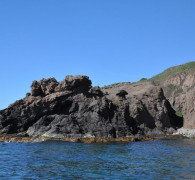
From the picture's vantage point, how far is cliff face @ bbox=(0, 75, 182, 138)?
53.4 m

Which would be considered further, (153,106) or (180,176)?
(153,106)

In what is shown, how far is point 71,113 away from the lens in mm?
56688

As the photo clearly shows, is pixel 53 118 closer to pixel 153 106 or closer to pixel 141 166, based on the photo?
pixel 153 106

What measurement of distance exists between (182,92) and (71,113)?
57576 mm

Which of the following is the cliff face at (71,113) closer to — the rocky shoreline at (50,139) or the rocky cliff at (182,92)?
the rocky shoreline at (50,139)

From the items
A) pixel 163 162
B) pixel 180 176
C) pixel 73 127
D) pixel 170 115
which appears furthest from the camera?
pixel 170 115

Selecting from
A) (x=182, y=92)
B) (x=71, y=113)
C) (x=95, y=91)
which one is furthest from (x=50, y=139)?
(x=182, y=92)

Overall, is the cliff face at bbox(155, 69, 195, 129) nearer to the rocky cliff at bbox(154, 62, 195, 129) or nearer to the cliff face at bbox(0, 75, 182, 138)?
the rocky cliff at bbox(154, 62, 195, 129)

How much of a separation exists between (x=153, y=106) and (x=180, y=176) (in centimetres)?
5125

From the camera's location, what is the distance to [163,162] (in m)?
26.2

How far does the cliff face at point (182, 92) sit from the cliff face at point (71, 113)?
1134 cm

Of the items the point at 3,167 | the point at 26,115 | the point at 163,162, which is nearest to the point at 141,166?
the point at 163,162

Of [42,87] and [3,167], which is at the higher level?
[42,87]

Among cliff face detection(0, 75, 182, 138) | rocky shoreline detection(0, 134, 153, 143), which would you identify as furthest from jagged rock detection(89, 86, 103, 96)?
rocky shoreline detection(0, 134, 153, 143)
